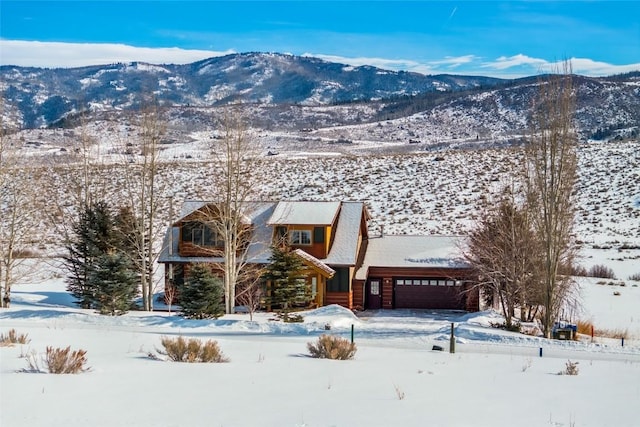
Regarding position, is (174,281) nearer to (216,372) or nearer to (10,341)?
(10,341)

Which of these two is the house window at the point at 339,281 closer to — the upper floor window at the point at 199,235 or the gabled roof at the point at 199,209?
the gabled roof at the point at 199,209

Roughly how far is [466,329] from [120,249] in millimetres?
16420

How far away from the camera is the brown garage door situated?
1387 inches

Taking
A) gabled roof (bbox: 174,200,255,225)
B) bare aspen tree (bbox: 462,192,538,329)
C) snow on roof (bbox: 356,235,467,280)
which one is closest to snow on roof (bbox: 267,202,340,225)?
gabled roof (bbox: 174,200,255,225)

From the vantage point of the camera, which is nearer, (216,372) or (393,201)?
(216,372)

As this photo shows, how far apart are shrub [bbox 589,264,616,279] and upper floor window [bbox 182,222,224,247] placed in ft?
70.6

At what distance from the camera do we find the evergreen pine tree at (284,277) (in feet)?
102

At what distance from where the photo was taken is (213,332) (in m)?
23.3

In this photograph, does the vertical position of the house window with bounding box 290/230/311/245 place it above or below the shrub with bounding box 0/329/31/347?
above

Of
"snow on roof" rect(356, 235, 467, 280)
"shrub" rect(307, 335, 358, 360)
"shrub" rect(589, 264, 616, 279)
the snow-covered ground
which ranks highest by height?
"snow on roof" rect(356, 235, 467, 280)

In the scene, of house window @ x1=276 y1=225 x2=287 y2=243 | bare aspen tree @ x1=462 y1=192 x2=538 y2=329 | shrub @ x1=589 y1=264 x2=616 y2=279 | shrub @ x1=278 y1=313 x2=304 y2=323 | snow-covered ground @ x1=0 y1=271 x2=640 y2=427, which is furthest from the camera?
shrub @ x1=589 y1=264 x2=616 y2=279

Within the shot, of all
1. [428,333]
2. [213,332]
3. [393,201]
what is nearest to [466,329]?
[428,333]

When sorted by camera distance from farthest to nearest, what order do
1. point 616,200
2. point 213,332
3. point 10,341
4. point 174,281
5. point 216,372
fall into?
point 616,200
point 174,281
point 213,332
point 10,341
point 216,372

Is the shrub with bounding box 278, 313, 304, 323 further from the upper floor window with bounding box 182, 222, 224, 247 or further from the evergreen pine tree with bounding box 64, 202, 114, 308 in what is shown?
the evergreen pine tree with bounding box 64, 202, 114, 308
